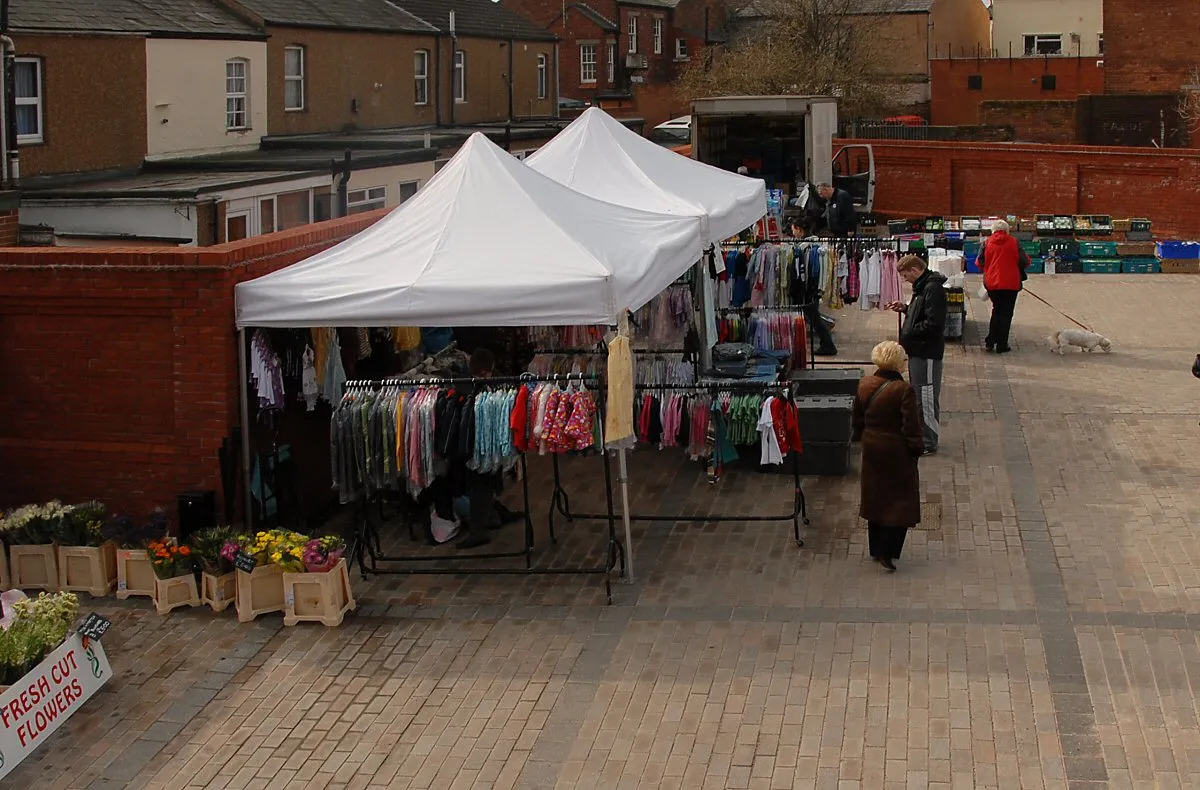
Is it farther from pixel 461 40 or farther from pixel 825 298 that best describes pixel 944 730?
pixel 461 40

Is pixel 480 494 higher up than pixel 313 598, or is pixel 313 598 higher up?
pixel 480 494

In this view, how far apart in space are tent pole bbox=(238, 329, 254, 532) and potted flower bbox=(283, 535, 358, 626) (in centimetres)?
119

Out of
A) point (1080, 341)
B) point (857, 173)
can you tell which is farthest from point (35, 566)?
point (857, 173)

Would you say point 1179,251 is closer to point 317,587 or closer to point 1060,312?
point 1060,312

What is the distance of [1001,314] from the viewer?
715 inches

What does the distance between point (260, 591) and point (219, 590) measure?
31 centimetres

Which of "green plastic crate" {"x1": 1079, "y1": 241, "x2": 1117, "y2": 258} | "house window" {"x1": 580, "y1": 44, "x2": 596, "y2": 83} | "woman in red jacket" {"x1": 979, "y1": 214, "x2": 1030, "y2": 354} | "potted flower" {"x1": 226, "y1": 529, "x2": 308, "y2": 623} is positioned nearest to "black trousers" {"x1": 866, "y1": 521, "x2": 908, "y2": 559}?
"potted flower" {"x1": 226, "y1": 529, "x2": 308, "y2": 623}

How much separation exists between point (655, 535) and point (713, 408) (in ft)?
3.68

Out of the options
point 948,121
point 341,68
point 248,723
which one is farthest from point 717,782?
point 948,121

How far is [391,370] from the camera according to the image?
12828 mm

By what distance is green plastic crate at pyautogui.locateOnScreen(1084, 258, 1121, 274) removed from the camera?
2528 cm

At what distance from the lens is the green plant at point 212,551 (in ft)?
32.0

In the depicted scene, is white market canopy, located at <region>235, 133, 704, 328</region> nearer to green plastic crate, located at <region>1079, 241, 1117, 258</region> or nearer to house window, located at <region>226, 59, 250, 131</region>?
green plastic crate, located at <region>1079, 241, 1117, 258</region>

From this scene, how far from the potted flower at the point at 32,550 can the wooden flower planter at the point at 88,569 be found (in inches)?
2.8
